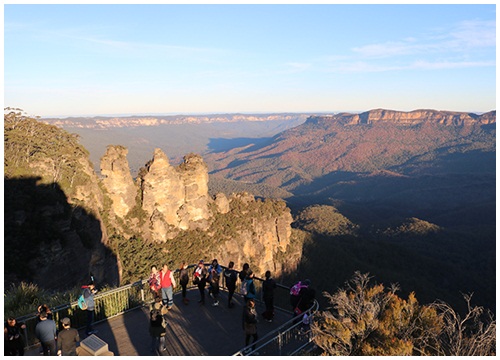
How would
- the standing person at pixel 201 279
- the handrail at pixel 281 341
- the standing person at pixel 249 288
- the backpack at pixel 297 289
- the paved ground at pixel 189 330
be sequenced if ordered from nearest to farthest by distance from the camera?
1. the handrail at pixel 281 341
2. the paved ground at pixel 189 330
3. the backpack at pixel 297 289
4. the standing person at pixel 249 288
5. the standing person at pixel 201 279

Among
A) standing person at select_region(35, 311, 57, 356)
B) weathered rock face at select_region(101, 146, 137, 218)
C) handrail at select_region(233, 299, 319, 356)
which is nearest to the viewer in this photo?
standing person at select_region(35, 311, 57, 356)

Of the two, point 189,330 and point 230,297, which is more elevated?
point 230,297

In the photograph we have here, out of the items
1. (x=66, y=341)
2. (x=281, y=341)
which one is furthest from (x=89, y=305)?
(x=281, y=341)

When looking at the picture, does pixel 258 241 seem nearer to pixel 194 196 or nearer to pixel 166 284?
pixel 194 196

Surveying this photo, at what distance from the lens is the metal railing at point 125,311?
46.4 feet

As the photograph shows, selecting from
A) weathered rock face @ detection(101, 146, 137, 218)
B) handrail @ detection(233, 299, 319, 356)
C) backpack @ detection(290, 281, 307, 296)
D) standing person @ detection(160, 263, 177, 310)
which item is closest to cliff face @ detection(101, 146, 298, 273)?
weathered rock face @ detection(101, 146, 137, 218)

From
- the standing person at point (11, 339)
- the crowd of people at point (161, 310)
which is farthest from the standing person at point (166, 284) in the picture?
the standing person at point (11, 339)

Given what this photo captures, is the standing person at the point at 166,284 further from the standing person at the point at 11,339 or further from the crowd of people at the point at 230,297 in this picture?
the standing person at the point at 11,339

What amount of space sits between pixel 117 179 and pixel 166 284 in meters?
37.6

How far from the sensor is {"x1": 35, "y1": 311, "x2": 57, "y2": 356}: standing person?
1270 centimetres

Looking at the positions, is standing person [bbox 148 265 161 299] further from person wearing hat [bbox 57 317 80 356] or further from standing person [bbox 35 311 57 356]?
standing person [bbox 35 311 57 356]

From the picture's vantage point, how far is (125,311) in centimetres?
1764

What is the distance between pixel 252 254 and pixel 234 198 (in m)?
12.5

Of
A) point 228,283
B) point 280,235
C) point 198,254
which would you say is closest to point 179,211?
point 198,254
